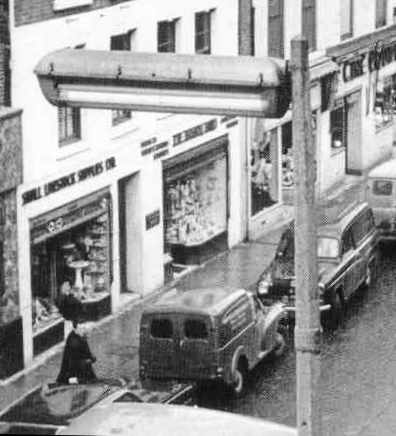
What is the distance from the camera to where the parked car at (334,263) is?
26.0 metres

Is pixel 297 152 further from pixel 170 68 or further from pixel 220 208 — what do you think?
pixel 220 208

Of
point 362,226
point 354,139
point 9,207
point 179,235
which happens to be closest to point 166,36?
point 179,235

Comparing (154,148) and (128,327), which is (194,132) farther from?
(128,327)

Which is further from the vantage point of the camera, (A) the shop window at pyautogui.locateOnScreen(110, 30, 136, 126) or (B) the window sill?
(A) the shop window at pyautogui.locateOnScreen(110, 30, 136, 126)

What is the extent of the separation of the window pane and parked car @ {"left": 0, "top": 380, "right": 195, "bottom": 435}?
817cm

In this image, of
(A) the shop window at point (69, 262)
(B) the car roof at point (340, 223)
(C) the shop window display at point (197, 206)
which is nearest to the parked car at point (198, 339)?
(A) the shop window at point (69, 262)

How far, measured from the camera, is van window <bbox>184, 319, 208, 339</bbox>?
21.3 metres

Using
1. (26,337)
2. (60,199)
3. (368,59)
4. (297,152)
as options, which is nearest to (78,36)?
(60,199)

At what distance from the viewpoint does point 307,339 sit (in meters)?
11.3

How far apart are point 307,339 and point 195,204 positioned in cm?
2111

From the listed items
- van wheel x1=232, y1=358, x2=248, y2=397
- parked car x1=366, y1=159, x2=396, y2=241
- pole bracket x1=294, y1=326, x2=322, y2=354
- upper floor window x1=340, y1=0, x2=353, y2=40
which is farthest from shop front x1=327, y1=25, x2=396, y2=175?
pole bracket x1=294, y1=326, x2=322, y2=354

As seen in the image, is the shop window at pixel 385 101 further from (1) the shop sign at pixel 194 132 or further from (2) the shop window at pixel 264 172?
(1) the shop sign at pixel 194 132

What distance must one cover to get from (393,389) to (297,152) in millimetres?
12692

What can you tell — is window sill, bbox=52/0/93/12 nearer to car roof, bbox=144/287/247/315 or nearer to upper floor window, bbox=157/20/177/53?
upper floor window, bbox=157/20/177/53
